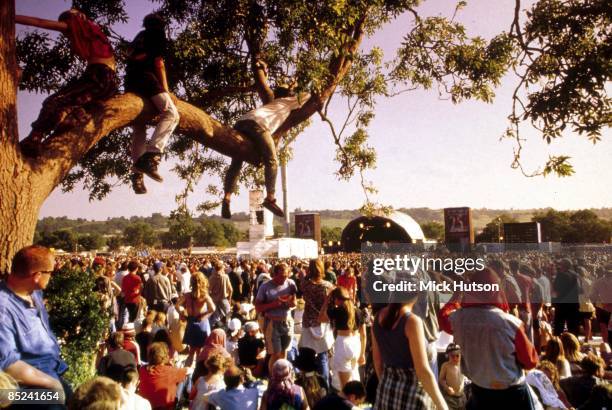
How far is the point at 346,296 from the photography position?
19.3ft

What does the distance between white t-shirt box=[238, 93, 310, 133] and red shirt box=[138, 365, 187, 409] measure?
2.87 metres

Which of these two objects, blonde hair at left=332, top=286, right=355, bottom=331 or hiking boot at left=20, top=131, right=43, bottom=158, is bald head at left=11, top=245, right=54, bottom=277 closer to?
hiking boot at left=20, top=131, right=43, bottom=158

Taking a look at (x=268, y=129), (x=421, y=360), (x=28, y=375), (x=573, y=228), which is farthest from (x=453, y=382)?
(x=573, y=228)

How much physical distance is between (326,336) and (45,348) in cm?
401

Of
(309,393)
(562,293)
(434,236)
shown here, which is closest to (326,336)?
(309,393)

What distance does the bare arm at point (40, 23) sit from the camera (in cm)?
393

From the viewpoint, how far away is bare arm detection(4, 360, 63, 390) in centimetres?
254

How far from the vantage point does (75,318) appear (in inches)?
196

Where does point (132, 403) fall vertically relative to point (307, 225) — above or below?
below

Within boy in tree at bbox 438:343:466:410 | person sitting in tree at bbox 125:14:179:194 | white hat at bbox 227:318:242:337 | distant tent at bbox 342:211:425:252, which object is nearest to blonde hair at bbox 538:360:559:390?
boy in tree at bbox 438:343:466:410

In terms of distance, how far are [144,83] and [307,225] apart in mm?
61564

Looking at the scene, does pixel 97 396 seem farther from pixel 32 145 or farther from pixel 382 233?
pixel 382 233

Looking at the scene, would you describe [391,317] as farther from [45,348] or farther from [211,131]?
[211,131]

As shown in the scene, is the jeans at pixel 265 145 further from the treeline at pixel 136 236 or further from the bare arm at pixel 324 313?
the treeline at pixel 136 236
